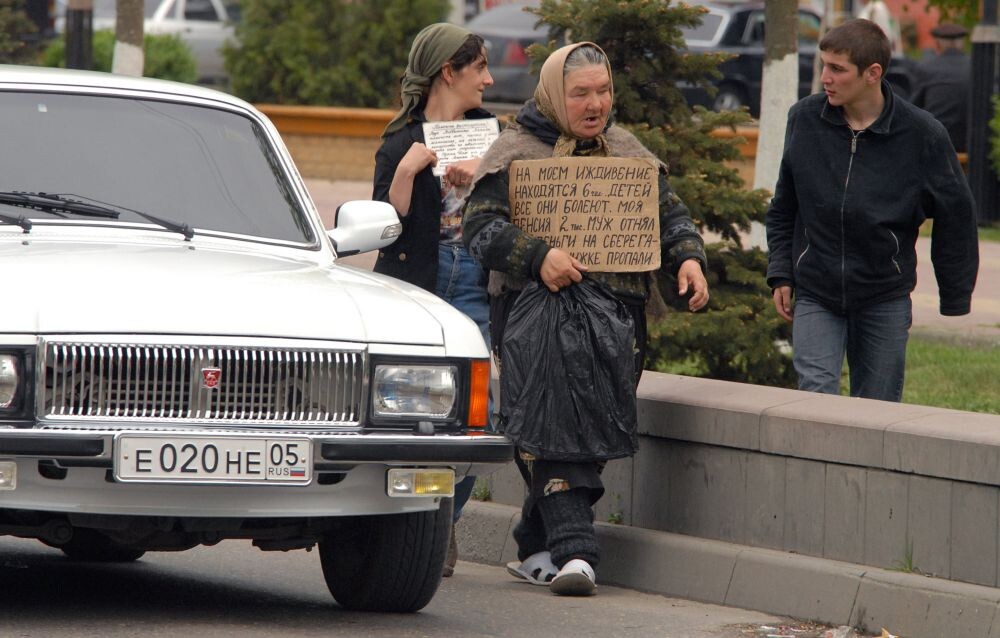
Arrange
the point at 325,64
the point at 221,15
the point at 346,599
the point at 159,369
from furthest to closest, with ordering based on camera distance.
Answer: the point at 221,15
the point at 325,64
the point at 346,599
the point at 159,369

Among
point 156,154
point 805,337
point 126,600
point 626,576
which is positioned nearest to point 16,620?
point 126,600

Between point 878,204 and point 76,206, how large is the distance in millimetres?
2783

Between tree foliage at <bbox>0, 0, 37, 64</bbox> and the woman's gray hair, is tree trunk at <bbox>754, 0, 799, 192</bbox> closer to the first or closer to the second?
the woman's gray hair

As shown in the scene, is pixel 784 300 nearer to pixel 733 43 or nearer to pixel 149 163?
pixel 149 163

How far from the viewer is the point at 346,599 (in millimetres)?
6316

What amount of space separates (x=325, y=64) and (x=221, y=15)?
9468 millimetres

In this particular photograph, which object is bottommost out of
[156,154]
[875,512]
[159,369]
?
[875,512]

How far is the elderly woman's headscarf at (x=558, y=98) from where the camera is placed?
6.73m

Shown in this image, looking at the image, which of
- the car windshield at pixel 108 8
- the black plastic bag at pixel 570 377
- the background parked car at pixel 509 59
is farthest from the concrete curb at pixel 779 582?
the car windshield at pixel 108 8

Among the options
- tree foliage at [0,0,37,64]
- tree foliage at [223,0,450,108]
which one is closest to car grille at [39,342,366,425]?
tree foliage at [0,0,37,64]

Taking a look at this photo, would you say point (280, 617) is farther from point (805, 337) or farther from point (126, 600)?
point (805, 337)

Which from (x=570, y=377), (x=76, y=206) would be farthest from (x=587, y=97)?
(x=76, y=206)

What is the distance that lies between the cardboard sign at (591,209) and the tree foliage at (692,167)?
222cm

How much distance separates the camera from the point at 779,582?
6.64 metres
